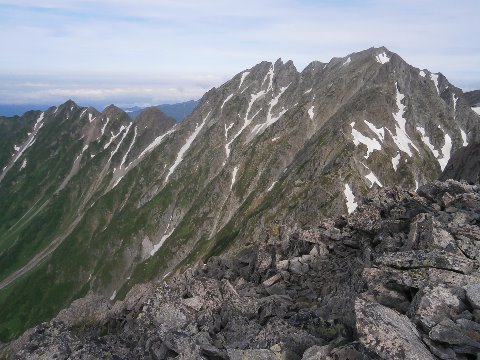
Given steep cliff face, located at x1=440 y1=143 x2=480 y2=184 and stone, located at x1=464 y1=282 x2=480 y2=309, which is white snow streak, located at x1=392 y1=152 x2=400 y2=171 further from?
stone, located at x1=464 y1=282 x2=480 y2=309

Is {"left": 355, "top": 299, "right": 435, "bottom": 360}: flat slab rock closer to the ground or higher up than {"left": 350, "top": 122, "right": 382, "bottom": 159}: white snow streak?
closer to the ground

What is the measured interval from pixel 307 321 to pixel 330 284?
21.9ft

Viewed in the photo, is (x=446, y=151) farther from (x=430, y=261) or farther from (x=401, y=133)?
(x=430, y=261)

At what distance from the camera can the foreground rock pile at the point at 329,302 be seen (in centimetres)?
1770

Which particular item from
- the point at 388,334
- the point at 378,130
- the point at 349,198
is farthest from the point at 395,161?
the point at 388,334

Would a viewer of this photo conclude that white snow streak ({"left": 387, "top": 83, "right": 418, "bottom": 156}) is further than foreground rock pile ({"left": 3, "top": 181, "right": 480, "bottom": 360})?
Yes

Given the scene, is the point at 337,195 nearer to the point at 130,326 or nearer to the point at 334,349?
the point at 130,326

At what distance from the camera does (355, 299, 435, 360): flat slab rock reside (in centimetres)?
1597

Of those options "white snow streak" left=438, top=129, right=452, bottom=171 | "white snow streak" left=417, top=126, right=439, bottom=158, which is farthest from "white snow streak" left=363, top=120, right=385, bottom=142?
"white snow streak" left=438, top=129, right=452, bottom=171

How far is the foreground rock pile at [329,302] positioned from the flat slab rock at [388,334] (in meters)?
0.04

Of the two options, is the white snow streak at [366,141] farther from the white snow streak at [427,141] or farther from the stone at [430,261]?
the stone at [430,261]

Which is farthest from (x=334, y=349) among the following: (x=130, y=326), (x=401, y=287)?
(x=130, y=326)

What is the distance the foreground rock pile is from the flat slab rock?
0.04 meters

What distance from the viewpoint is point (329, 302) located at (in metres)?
25.6
